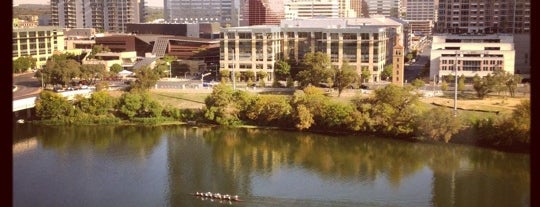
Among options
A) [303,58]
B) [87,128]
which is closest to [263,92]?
[303,58]

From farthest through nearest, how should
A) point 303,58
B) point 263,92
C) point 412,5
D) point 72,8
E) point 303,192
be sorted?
1. point 412,5
2. point 72,8
3. point 303,58
4. point 263,92
5. point 303,192

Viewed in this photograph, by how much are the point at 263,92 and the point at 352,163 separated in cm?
338

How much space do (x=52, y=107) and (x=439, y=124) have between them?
14.0ft

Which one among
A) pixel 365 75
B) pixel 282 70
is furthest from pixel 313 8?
pixel 365 75

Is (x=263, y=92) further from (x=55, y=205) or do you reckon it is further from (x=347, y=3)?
(x=347, y=3)

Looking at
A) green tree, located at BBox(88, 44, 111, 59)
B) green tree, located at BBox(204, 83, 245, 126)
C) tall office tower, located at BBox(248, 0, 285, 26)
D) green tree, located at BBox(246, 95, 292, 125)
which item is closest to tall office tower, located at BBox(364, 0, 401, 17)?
tall office tower, located at BBox(248, 0, 285, 26)

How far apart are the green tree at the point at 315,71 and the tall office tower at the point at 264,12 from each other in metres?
6.54

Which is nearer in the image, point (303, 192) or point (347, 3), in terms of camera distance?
point (303, 192)

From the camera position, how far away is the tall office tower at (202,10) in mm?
18938

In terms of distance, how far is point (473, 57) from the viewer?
30.3ft

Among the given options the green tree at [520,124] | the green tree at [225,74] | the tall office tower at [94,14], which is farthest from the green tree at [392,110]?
the tall office tower at [94,14]

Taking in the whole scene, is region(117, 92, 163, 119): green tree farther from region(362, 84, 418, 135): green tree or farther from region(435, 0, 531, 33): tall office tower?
region(435, 0, 531, 33): tall office tower

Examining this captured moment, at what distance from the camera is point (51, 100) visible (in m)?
7.57

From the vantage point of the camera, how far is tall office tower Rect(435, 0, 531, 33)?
37.2 ft
